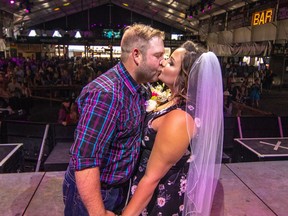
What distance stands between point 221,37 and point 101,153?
77.5 ft

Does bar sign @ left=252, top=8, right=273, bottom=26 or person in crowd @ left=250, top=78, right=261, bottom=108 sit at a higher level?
bar sign @ left=252, top=8, right=273, bottom=26

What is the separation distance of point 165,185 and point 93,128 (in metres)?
0.69

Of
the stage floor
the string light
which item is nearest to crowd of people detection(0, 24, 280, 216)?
the stage floor

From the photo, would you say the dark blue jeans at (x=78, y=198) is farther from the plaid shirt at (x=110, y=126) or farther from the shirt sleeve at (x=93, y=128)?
the shirt sleeve at (x=93, y=128)

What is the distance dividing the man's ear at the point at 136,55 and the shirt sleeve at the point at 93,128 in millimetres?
234

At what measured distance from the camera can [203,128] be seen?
5.95 ft

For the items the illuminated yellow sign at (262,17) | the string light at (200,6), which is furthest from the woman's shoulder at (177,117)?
the string light at (200,6)

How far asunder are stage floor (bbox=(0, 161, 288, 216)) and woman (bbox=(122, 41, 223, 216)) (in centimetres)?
126

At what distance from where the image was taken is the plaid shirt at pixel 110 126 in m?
1.39

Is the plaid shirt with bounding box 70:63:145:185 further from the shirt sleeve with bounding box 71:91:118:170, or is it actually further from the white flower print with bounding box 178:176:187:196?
the white flower print with bounding box 178:176:187:196

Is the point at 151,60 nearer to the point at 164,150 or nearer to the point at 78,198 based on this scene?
the point at 164,150

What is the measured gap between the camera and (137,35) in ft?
4.83

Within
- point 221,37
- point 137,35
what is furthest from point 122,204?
point 221,37

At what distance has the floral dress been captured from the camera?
175 cm
